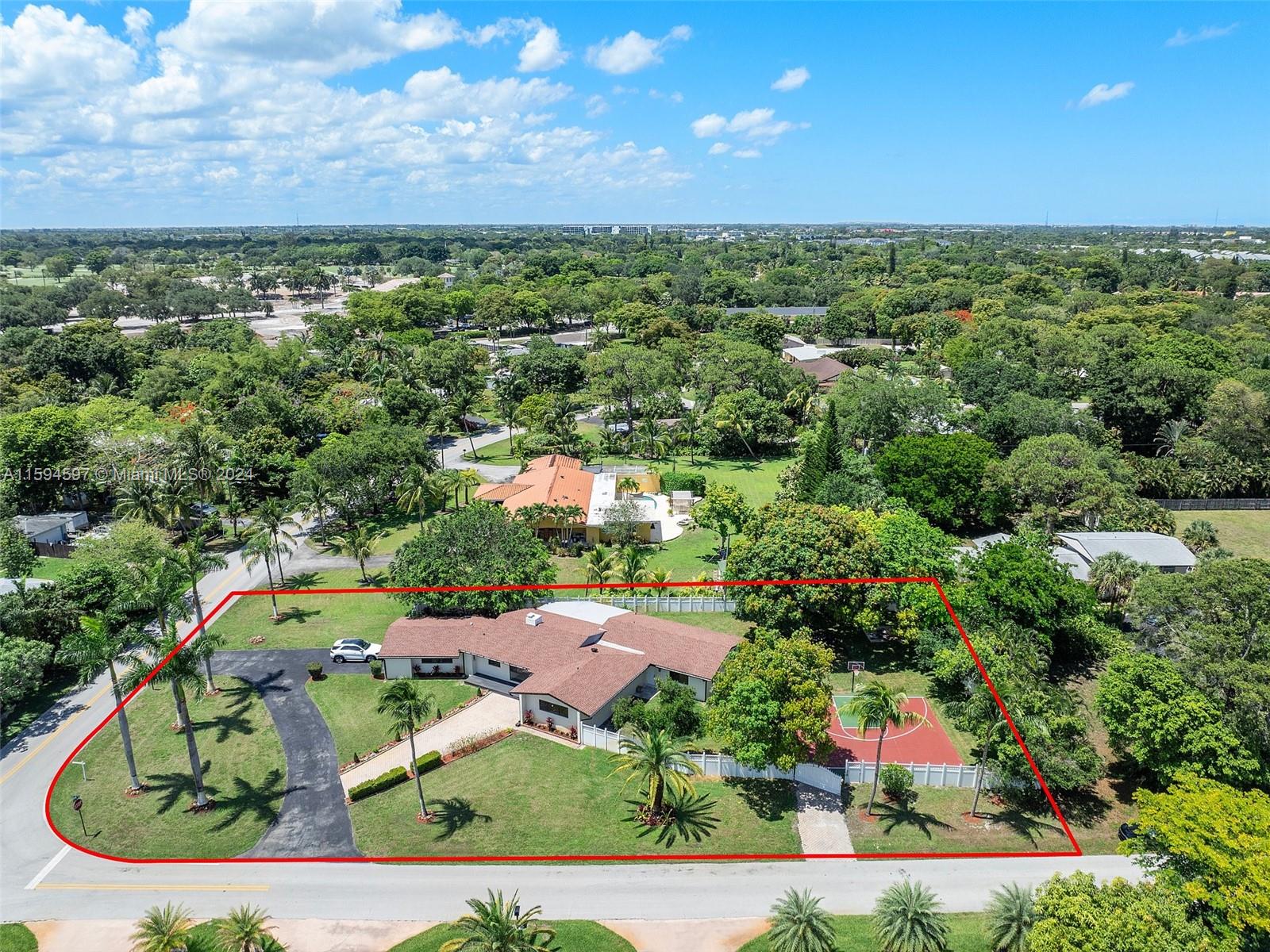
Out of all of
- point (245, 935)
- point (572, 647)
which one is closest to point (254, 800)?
point (245, 935)

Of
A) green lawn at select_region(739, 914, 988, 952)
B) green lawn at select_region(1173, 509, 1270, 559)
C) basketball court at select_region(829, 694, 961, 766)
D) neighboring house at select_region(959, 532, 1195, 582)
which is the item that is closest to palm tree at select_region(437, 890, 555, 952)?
green lawn at select_region(739, 914, 988, 952)

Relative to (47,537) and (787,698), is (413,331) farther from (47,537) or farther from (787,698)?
(787,698)

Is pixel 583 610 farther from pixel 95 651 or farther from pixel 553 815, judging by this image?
pixel 95 651

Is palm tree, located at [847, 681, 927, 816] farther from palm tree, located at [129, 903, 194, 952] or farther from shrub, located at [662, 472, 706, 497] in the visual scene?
shrub, located at [662, 472, 706, 497]

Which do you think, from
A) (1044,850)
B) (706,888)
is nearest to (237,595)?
(706,888)

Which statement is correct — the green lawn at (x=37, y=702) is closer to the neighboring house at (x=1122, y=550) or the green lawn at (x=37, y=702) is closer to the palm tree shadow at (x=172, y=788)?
the palm tree shadow at (x=172, y=788)

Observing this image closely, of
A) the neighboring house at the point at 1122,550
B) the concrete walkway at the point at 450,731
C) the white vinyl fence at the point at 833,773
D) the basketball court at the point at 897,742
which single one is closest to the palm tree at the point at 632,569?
the concrete walkway at the point at 450,731
